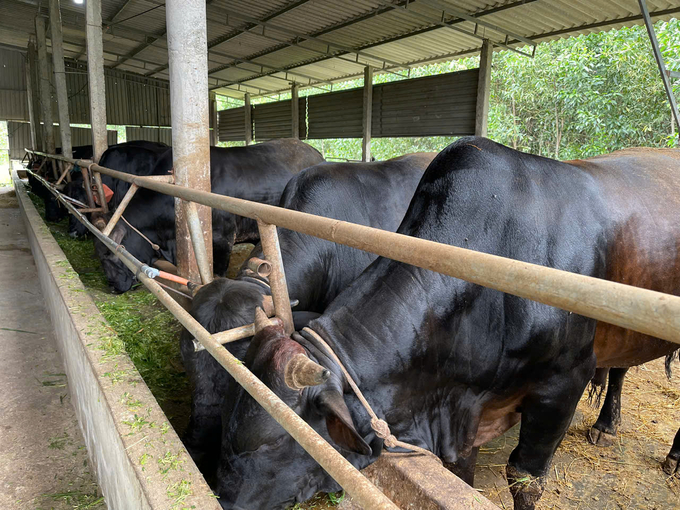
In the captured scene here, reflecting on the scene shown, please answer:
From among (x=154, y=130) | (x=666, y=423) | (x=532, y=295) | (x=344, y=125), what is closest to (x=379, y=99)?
(x=344, y=125)

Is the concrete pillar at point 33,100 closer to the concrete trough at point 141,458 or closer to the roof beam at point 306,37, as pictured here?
the roof beam at point 306,37

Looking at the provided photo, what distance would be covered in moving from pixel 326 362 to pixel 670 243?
204 centimetres

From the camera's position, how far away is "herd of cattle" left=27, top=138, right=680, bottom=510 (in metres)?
1.77

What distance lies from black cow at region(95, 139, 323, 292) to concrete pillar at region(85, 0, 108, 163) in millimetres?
1692

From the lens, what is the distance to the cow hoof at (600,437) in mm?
3422

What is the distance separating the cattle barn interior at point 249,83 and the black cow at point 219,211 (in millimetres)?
652

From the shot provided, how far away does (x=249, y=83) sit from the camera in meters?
18.3

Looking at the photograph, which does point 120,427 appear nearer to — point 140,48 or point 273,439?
point 273,439

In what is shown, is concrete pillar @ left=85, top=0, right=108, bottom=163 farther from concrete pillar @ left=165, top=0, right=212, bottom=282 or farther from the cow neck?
the cow neck

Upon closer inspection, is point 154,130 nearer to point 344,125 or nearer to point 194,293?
point 344,125

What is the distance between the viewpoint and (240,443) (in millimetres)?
1736

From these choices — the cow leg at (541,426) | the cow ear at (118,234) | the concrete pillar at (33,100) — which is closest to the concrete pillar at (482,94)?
the cow ear at (118,234)

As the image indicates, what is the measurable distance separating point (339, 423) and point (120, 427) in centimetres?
95

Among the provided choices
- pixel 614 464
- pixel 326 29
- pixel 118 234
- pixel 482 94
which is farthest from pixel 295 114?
pixel 614 464
